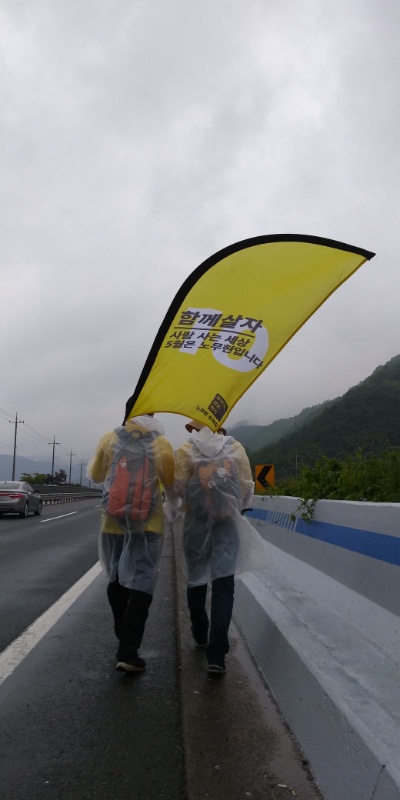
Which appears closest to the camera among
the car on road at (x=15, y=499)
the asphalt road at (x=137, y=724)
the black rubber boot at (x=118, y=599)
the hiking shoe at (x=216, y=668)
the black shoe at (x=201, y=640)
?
the asphalt road at (x=137, y=724)

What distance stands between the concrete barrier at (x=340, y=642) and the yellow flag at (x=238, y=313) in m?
1.07

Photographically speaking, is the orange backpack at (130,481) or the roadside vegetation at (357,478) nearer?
the orange backpack at (130,481)

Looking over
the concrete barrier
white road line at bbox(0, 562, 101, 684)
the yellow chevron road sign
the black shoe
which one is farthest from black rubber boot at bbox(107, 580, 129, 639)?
the yellow chevron road sign

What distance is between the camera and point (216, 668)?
4.32 metres


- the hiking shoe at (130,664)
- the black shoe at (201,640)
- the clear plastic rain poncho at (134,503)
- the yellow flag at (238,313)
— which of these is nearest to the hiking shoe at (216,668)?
the hiking shoe at (130,664)

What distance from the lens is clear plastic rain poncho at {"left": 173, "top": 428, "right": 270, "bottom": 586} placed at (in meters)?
4.62

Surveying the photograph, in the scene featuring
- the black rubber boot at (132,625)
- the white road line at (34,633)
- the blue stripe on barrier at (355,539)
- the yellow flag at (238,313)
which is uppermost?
the yellow flag at (238,313)

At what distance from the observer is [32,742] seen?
3410 millimetres

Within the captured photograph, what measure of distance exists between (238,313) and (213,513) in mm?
1564

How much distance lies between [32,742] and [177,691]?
1.04 m

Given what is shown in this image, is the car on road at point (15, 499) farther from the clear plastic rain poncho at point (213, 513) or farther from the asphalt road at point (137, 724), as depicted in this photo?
the clear plastic rain poncho at point (213, 513)

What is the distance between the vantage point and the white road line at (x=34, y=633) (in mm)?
4750

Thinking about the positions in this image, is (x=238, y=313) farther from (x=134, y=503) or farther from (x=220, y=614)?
(x=220, y=614)

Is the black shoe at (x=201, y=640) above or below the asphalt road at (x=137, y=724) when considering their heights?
above
